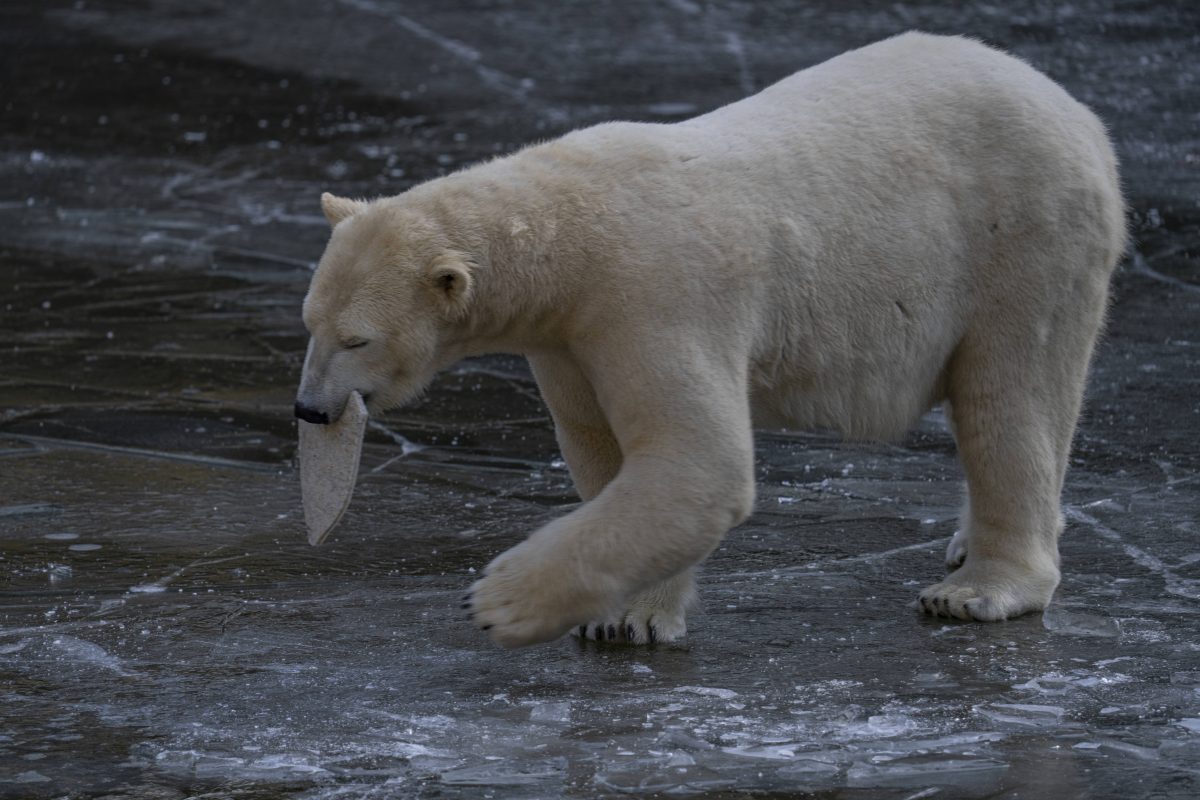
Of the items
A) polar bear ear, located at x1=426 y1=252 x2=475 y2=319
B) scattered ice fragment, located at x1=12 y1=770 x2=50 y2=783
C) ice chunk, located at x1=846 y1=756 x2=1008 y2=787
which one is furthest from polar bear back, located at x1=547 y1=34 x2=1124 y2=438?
scattered ice fragment, located at x1=12 y1=770 x2=50 y2=783

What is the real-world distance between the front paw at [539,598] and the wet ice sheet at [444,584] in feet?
0.60

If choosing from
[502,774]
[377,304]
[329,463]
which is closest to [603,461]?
[329,463]

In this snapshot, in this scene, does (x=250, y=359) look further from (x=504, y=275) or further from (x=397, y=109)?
(x=397, y=109)

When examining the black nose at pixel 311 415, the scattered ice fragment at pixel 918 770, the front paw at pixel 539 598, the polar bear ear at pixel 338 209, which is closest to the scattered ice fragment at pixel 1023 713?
the scattered ice fragment at pixel 918 770

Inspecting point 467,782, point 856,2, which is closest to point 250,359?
point 467,782

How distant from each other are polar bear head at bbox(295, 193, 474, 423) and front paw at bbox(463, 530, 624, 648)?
0.50 meters

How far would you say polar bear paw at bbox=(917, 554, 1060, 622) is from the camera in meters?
4.17

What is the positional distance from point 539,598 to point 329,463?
600 millimetres

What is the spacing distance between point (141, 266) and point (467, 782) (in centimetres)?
631

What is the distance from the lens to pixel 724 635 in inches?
161

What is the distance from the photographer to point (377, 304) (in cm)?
360

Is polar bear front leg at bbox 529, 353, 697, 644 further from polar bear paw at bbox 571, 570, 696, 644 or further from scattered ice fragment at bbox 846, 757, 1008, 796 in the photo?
scattered ice fragment at bbox 846, 757, 1008, 796

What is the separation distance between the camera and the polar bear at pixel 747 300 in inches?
142

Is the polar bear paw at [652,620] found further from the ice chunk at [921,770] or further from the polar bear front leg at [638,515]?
the ice chunk at [921,770]
